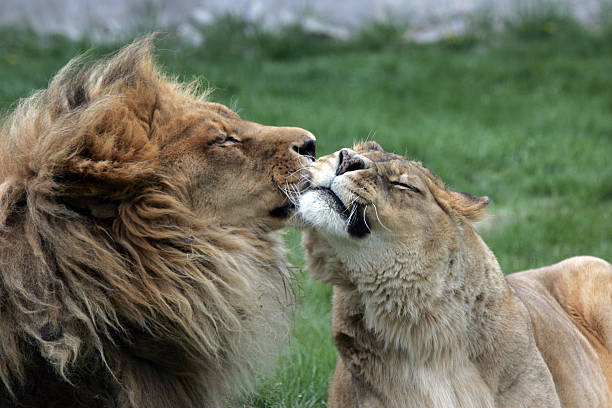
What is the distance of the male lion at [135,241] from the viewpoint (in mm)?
2729

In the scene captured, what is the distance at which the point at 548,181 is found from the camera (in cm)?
720

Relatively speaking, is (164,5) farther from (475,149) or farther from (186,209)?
(186,209)

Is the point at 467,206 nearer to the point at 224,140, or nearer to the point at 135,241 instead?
the point at 224,140

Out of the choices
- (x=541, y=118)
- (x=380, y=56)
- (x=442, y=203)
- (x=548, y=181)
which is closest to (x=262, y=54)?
(x=380, y=56)

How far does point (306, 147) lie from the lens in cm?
322

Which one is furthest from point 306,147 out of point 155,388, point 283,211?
point 155,388

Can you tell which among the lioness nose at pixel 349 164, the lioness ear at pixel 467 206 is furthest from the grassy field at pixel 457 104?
the lioness nose at pixel 349 164

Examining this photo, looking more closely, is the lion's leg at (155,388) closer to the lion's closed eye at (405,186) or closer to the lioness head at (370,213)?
the lioness head at (370,213)

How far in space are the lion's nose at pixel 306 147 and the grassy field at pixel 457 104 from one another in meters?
1.13

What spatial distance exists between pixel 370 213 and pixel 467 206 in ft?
1.66

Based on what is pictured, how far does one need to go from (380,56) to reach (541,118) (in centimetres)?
255

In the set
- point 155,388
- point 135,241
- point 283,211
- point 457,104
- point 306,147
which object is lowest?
point 155,388

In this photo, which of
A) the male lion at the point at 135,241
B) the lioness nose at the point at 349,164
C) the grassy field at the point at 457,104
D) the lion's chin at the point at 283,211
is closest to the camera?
the male lion at the point at 135,241

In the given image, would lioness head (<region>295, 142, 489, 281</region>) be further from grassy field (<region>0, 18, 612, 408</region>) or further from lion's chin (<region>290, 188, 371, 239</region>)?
grassy field (<region>0, 18, 612, 408</region>)
